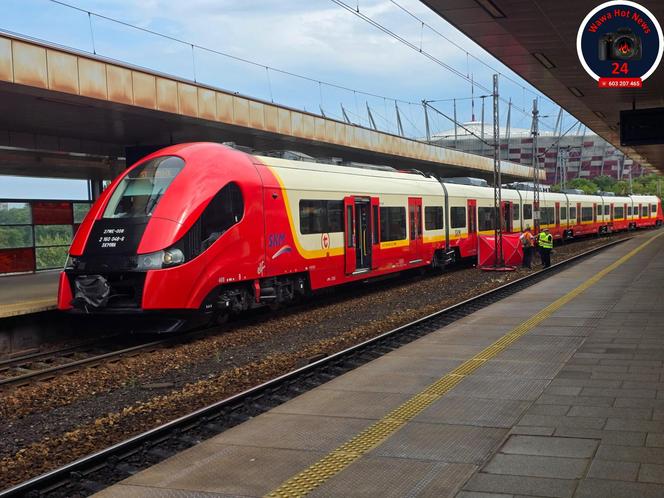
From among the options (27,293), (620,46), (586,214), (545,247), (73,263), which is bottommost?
(27,293)

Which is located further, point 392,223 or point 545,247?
point 545,247

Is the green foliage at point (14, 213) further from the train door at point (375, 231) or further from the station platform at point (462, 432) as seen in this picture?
the station platform at point (462, 432)

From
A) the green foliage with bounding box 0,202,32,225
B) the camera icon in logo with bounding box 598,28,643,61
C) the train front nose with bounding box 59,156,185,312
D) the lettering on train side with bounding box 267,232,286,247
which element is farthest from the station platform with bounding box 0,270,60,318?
the camera icon in logo with bounding box 598,28,643,61

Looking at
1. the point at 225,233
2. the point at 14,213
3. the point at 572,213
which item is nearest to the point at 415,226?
the point at 225,233

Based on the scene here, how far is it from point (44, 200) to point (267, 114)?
6525 millimetres

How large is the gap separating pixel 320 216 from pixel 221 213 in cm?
349

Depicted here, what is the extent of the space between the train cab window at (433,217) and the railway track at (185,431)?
9851 mm

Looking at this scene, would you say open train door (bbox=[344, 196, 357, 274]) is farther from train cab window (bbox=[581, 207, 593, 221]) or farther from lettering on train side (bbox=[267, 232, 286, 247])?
train cab window (bbox=[581, 207, 593, 221])

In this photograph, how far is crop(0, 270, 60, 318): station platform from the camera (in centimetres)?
1209

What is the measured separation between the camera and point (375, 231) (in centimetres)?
1709

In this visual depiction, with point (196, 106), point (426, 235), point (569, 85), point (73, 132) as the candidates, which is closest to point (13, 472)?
point (196, 106)

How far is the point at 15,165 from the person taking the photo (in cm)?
2123

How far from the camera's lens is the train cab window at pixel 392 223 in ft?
57.4

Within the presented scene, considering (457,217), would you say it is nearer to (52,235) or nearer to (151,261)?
(52,235)
